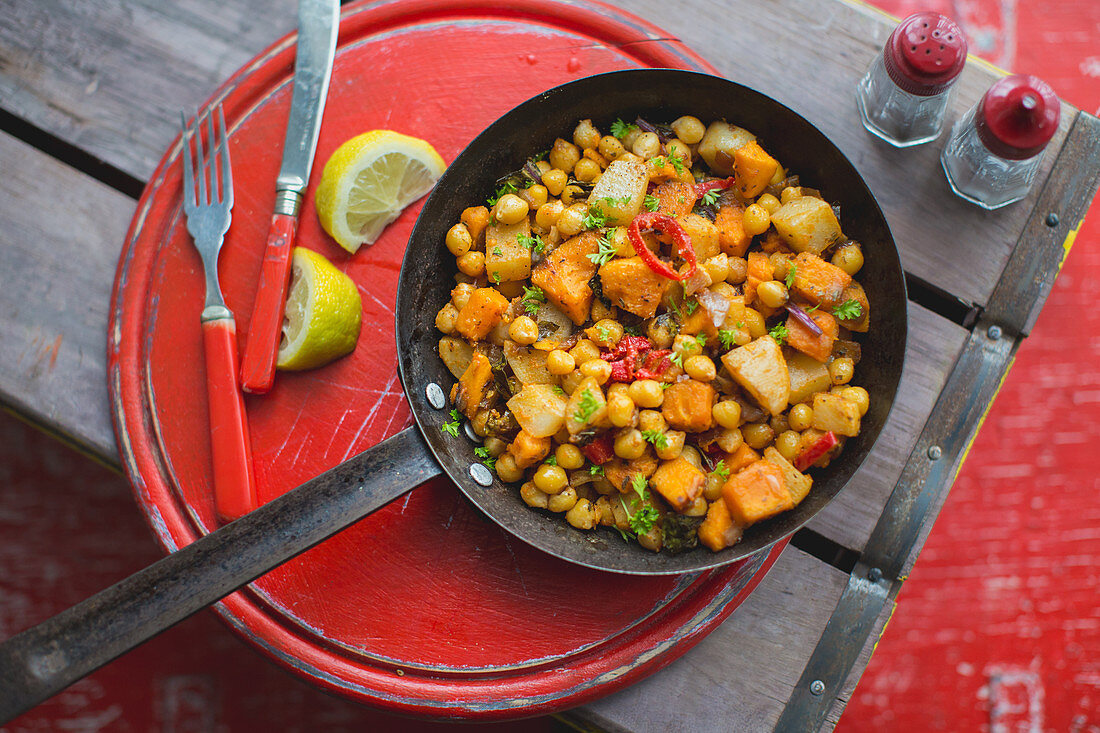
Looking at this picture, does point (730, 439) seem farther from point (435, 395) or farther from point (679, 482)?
point (435, 395)

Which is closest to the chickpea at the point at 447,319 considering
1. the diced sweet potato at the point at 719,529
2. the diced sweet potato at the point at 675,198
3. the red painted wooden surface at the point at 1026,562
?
the diced sweet potato at the point at 675,198

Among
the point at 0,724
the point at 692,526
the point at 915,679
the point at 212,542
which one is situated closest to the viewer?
the point at 0,724

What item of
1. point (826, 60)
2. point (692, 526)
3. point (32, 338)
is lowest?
point (32, 338)

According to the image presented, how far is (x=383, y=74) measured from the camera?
2.26 m

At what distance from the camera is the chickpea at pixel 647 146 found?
1.97m

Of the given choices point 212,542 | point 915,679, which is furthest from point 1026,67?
point 212,542

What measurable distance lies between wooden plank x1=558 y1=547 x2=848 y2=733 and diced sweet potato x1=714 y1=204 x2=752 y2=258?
0.93 metres

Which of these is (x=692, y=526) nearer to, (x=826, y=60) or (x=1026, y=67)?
(x=826, y=60)

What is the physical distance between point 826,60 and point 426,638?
212 centimetres

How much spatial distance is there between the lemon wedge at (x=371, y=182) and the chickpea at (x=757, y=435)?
1142 millimetres

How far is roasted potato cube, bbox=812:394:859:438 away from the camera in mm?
1778

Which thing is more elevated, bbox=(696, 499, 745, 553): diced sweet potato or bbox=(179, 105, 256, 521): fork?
bbox=(696, 499, 745, 553): diced sweet potato

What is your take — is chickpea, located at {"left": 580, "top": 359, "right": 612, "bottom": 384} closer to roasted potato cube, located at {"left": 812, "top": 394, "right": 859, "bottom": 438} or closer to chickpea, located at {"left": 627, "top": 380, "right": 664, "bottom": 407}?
chickpea, located at {"left": 627, "top": 380, "right": 664, "bottom": 407}

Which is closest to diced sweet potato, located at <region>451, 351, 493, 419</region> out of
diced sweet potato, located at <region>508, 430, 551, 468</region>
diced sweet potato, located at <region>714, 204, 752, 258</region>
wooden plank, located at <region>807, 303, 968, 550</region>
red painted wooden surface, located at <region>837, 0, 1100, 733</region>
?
diced sweet potato, located at <region>508, 430, 551, 468</region>
